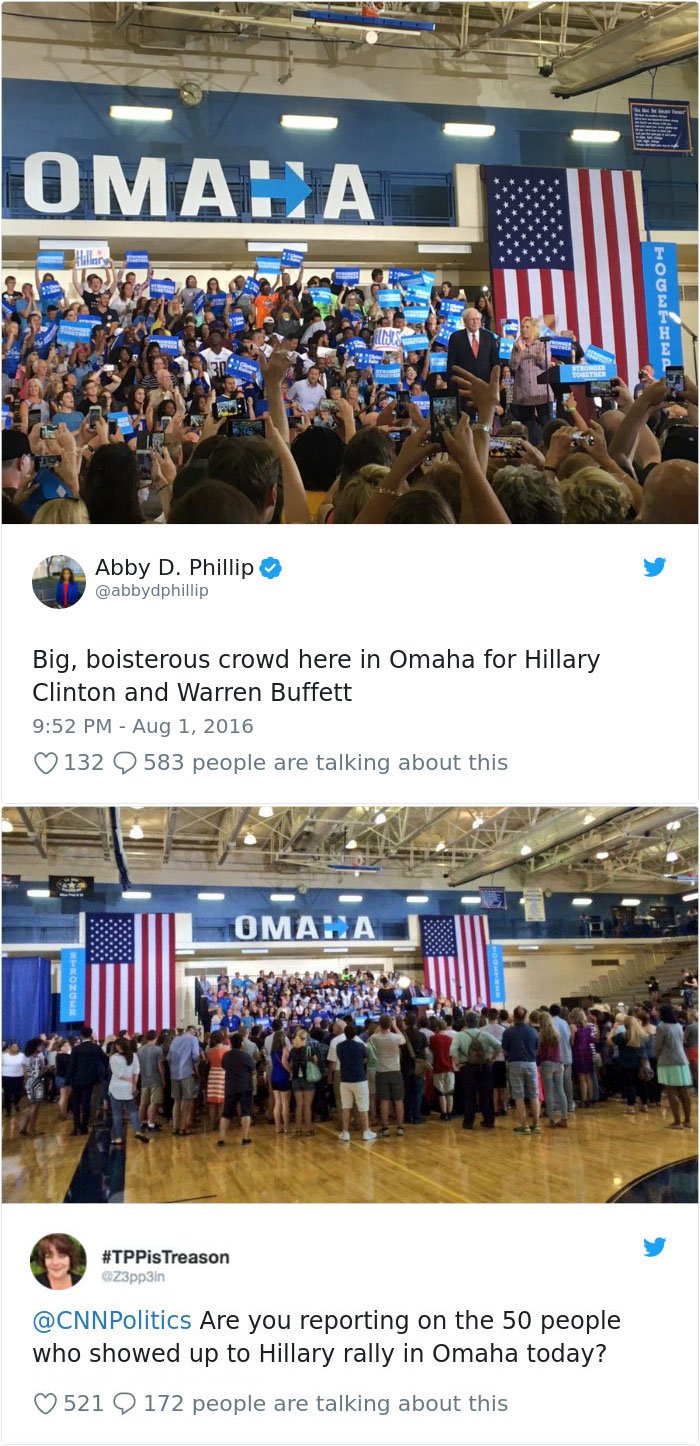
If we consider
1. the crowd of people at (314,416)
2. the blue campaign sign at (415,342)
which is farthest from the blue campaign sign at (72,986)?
the blue campaign sign at (415,342)

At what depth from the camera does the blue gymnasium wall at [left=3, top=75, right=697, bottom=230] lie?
44.9 ft

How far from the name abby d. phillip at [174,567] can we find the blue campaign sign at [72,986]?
5549mm

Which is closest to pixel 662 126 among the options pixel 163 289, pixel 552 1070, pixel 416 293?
pixel 416 293

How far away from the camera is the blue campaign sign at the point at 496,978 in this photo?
9.10 metres

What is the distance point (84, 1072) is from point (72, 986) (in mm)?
1139

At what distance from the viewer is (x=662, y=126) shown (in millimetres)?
12258

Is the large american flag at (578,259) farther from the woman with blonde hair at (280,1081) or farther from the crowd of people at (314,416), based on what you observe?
the woman with blonde hair at (280,1081)

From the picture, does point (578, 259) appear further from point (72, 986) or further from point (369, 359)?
point (72, 986)

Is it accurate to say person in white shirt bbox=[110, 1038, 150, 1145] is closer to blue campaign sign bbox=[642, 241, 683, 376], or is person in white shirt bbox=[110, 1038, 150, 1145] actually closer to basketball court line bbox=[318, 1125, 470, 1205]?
basketball court line bbox=[318, 1125, 470, 1205]

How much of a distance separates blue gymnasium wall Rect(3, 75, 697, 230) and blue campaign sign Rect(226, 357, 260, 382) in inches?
297

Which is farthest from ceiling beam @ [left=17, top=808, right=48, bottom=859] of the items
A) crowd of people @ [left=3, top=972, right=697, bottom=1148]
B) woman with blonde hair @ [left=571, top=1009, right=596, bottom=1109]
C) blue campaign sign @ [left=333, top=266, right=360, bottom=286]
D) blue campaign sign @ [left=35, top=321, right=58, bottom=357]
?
blue campaign sign @ [left=333, top=266, right=360, bottom=286]
